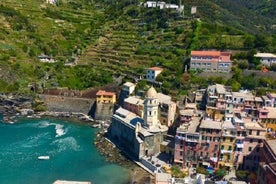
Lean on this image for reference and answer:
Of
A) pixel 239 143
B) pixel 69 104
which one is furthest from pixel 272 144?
pixel 69 104

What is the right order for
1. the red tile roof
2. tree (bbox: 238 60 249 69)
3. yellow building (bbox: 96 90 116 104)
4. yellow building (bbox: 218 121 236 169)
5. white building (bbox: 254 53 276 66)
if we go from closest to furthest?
1. yellow building (bbox: 218 121 236 169)
2. yellow building (bbox: 96 90 116 104)
3. the red tile roof
4. tree (bbox: 238 60 249 69)
5. white building (bbox: 254 53 276 66)

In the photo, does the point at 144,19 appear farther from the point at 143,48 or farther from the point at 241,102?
the point at 241,102

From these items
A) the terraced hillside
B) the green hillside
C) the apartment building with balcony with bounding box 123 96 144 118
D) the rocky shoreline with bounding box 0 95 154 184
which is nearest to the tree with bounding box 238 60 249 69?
the green hillside

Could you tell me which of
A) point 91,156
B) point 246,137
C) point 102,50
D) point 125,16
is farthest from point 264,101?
point 125,16

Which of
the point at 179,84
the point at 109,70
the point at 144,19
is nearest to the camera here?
the point at 179,84

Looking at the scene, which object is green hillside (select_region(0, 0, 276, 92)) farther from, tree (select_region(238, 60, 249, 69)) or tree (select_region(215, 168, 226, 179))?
tree (select_region(215, 168, 226, 179))

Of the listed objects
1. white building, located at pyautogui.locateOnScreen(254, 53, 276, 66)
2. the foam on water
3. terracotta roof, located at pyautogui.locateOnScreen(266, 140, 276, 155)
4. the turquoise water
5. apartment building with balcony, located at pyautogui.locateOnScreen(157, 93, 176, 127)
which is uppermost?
white building, located at pyautogui.locateOnScreen(254, 53, 276, 66)
